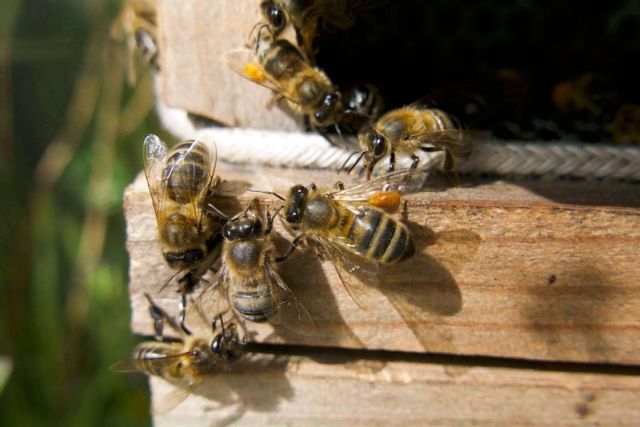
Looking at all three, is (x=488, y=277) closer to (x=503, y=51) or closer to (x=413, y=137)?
(x=413, y=137)

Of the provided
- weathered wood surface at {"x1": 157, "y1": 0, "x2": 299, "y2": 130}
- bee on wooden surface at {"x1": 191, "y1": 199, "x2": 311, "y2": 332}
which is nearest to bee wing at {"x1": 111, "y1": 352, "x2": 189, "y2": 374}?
bee on wooden surface at {"x1": 191, "y1": 199, "x2": 311, "y2": 332}

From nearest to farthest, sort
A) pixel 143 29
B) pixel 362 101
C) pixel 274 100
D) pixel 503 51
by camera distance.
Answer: pixel 274 100
pixel 362 101
pixel 143 29
pixel 503 51

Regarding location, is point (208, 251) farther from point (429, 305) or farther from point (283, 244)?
point (429, 305)

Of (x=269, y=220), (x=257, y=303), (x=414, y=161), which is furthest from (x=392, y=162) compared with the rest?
(x=257, y=303)

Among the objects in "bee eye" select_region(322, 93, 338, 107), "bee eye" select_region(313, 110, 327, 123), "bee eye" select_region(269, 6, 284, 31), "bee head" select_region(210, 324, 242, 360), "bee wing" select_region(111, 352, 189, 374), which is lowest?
"bee wing" select_region(111, 352, 189, 374)

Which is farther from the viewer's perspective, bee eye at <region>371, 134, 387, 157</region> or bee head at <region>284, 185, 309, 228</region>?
bee eye at <region>371, 134, 387, 157</region>

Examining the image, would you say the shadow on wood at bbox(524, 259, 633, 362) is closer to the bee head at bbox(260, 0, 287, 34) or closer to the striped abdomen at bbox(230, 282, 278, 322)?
the striped abdomen at bbox(230, 282, 278, 322)
